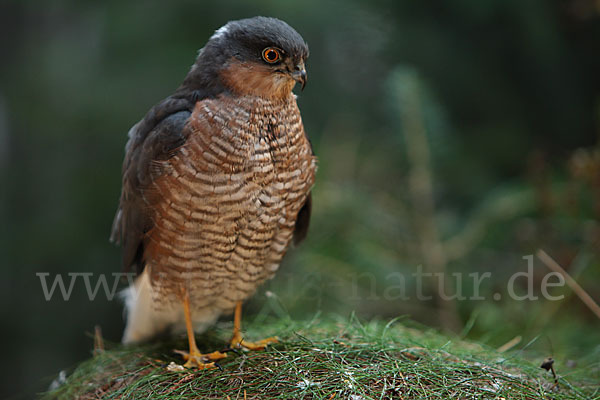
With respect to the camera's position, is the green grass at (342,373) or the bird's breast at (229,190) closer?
A: the green grass at (342,373)

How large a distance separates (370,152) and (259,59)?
2.58 meters

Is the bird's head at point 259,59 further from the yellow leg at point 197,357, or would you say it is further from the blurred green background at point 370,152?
the blurred green background at point 370,152

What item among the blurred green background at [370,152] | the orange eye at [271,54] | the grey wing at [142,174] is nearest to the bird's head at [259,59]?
the orange eye at [271,54]

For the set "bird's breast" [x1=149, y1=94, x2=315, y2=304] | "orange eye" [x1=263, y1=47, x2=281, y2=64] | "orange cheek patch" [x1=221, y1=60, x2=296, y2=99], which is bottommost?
"bird's breast" [x1=149, y1=94, x2=315, y2=304]

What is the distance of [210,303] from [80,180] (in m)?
2.52

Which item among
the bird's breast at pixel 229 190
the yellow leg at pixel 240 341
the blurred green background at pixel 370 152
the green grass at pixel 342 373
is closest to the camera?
the green grass at pixel 342 373

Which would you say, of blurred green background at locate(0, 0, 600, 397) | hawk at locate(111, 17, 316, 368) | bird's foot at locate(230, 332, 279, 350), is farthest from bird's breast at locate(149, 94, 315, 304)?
blurred green background at locate(0, 0, 600, 397)

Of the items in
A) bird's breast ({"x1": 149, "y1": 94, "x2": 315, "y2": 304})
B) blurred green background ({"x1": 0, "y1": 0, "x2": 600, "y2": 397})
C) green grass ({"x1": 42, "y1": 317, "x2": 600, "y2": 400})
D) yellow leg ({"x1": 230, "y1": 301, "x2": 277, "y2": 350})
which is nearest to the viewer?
green grass ({"x1": 42, "y1": 317, "x2": 600, "y2": 400})

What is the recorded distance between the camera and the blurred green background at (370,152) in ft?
11.4

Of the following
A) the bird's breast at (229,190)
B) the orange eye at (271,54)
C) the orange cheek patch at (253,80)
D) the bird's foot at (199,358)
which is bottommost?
the bird's foot at (199,358)

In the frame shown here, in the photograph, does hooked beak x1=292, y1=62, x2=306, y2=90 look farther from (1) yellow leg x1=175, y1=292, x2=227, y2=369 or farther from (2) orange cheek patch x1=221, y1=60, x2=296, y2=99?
(1) yellow leg x1=175, y1=292, x2=227, y2=369

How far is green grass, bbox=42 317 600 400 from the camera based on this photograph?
76.0 inches

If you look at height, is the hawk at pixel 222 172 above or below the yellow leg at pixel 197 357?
above

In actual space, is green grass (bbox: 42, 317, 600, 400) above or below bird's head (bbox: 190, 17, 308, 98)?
below
